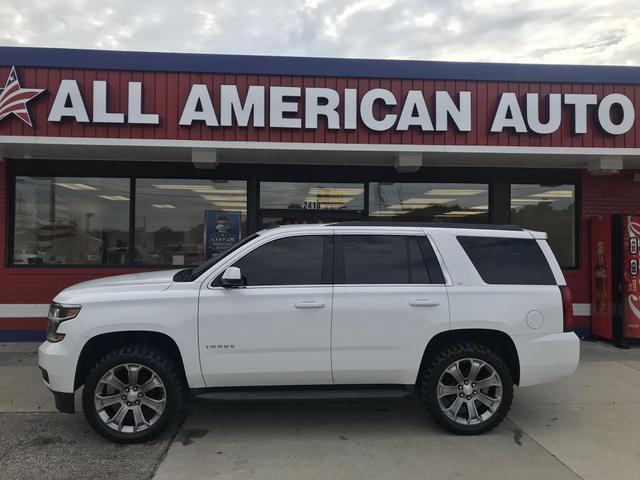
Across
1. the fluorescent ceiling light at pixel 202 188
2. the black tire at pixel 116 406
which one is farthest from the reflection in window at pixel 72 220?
the black tire at pixel 116 406

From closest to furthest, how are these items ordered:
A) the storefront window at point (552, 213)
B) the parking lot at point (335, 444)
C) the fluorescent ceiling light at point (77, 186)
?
the parking lot at point (335, 444) → the fluorescent ceiling light at point (77, 186) → the storefront window at point (552, 213)

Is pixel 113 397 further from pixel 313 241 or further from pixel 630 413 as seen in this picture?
pixel 630 413

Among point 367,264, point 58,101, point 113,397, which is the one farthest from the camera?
point 58,101

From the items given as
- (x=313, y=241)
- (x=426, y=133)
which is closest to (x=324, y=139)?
(x=426, y=133)

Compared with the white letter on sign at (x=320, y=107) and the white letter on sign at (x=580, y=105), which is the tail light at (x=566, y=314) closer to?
the white letter on sign at (x=580, y=105)

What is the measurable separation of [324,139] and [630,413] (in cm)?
516

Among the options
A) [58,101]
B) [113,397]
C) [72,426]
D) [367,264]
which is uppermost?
[58,101]

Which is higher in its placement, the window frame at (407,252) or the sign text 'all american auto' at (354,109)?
the sign text 'all american auto' at (354,109)

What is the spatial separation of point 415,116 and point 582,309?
462cm

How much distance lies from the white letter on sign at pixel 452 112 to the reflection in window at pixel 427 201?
1.57 m

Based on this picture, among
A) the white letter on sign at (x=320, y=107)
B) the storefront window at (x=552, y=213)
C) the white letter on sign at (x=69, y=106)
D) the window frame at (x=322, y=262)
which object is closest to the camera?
the window frame at (x=322, y=262)

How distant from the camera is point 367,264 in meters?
4.88

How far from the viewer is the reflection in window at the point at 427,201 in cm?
923

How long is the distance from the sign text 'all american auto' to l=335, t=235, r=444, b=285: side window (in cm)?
325
